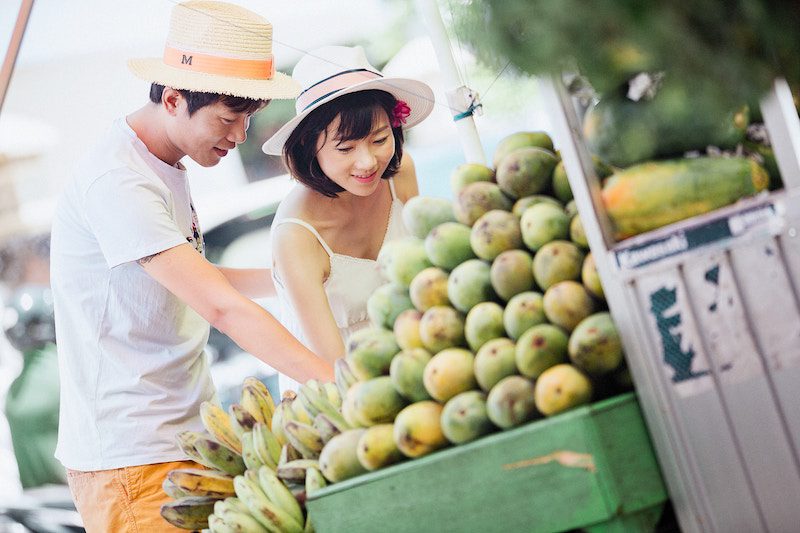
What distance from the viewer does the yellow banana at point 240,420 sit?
1729mm

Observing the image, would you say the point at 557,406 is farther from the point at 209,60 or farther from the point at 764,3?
the point at 209,60

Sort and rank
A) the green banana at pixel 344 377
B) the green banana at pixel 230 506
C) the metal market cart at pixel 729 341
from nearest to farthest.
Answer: the metal market cart at pixel 729 341 < the green banana at pixel 344 377 < the green banana at pixel 230 506

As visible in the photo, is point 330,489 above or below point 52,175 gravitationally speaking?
below

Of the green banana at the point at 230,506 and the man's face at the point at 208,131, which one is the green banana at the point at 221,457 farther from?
the man's face at the point at 208,131

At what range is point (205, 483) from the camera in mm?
1731

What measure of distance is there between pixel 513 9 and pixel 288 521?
2.84 feet

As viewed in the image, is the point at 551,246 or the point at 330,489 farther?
the point at 330,489

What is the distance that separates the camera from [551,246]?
1343 mm

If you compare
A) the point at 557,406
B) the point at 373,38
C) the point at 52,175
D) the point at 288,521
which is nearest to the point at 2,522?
the point at 52,175

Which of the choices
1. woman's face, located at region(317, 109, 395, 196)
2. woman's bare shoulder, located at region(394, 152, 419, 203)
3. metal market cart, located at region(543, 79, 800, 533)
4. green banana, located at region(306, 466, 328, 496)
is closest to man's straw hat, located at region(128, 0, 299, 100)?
woman's face, located at region(317, 109, 395, 196)

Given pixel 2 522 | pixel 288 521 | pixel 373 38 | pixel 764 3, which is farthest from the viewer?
pixel 2 522

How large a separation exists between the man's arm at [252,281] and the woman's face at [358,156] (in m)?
0.31

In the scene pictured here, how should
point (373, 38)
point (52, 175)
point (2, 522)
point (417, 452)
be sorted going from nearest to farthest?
point (417, 452) → point (373, 38) → point (52, 175) → point (2, 522)

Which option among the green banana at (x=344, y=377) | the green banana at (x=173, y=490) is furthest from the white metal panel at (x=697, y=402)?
the green banana at (x=173, y=490)
